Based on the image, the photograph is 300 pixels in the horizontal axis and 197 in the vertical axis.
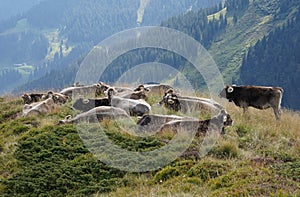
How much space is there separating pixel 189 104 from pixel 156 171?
23.3 ft

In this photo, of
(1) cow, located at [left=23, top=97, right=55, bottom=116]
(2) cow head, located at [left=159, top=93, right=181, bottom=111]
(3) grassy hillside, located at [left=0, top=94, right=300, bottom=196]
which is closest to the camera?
(3) grassy hillside, located at [left=0, top=94, right=300, bottom=196]

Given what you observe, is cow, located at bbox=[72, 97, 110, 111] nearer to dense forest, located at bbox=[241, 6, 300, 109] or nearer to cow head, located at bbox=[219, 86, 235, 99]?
cow head, located at bbox=[219, 86, 235, 99]

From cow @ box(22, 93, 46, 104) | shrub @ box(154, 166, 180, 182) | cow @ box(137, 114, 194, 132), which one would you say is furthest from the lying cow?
shrub @ box(154, 166, 180, 182)

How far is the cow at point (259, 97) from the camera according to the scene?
18.1 meters

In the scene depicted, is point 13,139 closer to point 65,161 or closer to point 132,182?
A: point 65,161

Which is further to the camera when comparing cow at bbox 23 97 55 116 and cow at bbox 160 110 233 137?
cow at bbox 23 97 55 116

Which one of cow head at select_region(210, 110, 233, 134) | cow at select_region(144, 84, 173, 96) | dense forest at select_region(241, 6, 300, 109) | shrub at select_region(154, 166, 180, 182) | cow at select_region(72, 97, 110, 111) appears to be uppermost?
cow at select_region(72, 97, 110, 111)

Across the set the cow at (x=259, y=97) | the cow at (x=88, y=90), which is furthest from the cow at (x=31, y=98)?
the cow at (x=259, y=97)

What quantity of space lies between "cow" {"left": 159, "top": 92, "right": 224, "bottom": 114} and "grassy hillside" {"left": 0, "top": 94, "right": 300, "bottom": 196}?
6.23 feet

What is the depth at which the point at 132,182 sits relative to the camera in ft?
35.8

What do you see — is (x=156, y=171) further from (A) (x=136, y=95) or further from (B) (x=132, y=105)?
(A) (x=136, y=95)

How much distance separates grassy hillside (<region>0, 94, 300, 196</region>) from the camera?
31.8 feet

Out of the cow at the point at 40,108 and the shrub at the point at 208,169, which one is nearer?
the shrub at the point at 208,169

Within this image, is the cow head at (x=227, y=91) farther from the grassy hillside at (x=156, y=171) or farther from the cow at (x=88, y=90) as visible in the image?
the cow at (x=88, y=90)
